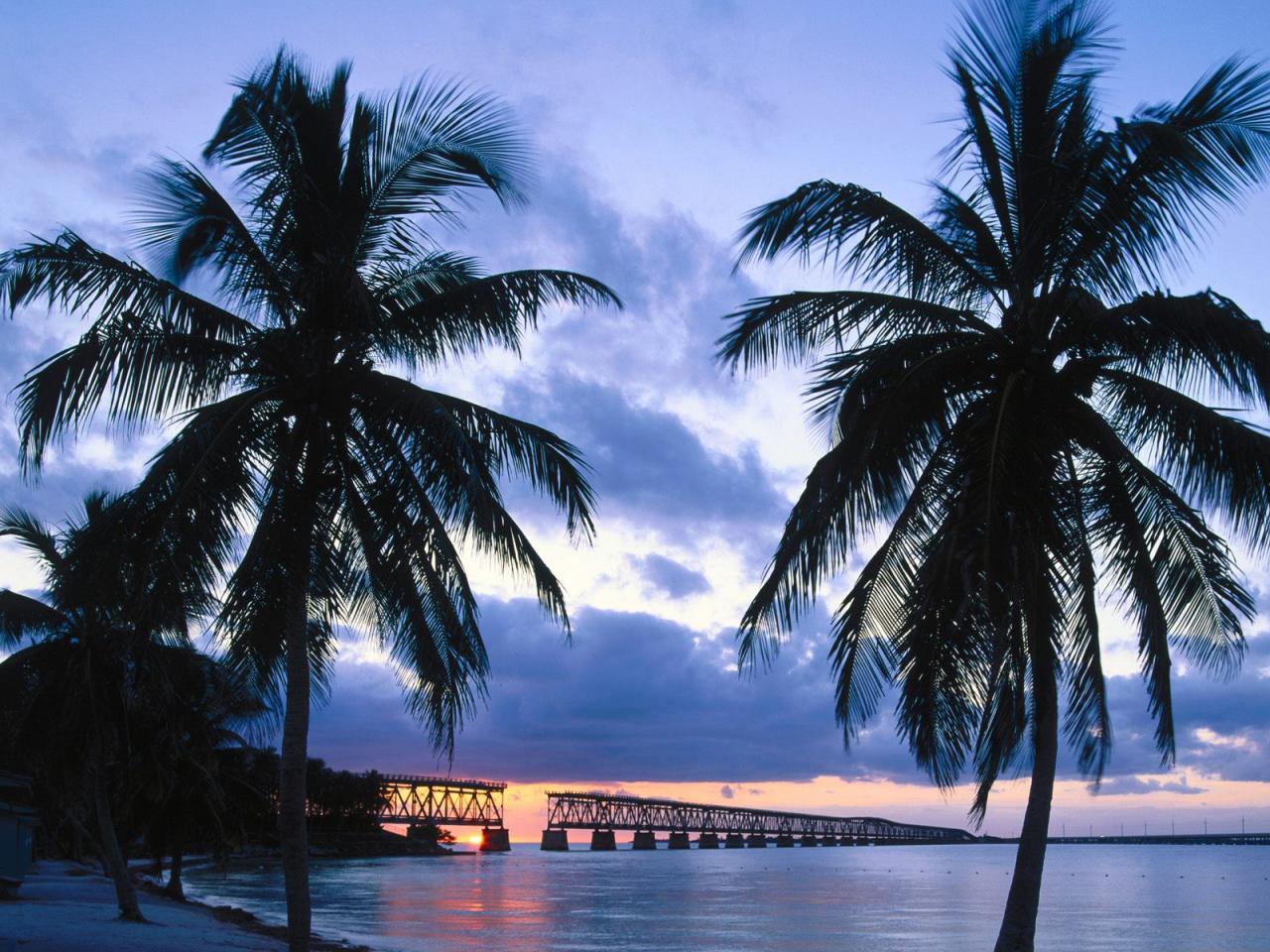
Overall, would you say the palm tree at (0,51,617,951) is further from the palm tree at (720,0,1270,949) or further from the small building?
the small building

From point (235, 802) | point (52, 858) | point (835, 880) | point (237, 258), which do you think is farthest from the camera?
point (835, 880)

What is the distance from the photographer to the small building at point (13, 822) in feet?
108

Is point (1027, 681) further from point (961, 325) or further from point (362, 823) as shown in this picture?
point (362, 823)

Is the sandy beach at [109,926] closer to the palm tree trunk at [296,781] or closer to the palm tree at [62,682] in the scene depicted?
the palm tree at [62,682]

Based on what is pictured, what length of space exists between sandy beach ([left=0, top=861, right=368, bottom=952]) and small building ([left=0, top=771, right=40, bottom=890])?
0.73 meters

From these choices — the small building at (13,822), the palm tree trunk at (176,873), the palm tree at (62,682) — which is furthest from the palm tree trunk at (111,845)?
the palm tree trunk at (176,873)

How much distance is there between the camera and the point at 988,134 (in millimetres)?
12242

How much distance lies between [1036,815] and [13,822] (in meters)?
32.8

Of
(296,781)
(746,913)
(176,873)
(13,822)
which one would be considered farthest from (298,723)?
(746,913)

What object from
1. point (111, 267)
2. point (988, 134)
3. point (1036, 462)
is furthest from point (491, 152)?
point (1036, 462)

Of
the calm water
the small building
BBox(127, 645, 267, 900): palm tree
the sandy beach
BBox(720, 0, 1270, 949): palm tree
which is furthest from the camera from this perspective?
the calm water

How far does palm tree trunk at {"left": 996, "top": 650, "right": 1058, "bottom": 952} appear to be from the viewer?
11055 mm

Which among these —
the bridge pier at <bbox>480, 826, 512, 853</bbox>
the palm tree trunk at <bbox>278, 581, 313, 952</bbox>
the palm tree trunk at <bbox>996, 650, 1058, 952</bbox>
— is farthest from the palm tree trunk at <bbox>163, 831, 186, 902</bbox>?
the bridge pier at <bbox>480, 826, 512, 853</bbox>

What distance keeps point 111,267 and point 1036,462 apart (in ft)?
31.5
